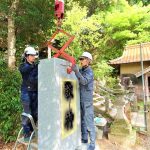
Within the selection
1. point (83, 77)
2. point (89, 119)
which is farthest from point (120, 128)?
point (83, 77)

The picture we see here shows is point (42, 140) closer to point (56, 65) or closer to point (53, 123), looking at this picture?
point (53, 123)

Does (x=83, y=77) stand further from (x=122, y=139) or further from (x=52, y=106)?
(x=122, y=139)

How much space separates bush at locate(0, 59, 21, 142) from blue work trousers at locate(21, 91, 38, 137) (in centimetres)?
215

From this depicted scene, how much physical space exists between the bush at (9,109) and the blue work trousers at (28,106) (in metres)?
2.15

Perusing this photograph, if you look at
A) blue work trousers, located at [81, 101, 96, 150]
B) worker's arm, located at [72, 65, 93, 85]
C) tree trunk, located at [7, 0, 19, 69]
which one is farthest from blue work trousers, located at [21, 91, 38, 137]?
tree trunk, located at [7, 0, 19, 69]

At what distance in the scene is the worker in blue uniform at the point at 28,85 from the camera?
4.35 metres

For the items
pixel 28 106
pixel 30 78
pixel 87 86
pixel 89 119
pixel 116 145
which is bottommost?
pixel 116 145

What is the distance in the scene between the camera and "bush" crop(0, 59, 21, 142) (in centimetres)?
660

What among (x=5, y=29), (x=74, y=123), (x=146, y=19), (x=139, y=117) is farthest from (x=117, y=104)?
(x=146, y=19)

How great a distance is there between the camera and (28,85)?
450cm

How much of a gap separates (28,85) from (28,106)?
15.2 inches

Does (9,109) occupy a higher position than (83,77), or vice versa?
(83,77)

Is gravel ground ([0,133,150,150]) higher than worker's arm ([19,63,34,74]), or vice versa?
worker's arm ([19,63,34,74])

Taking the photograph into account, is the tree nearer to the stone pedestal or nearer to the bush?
the bush
